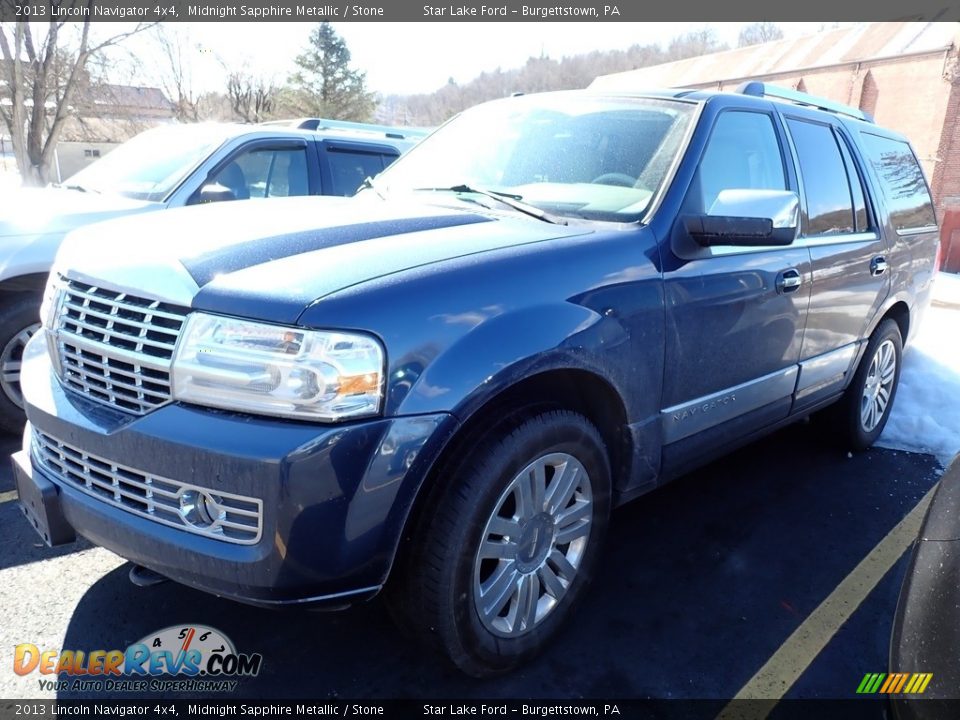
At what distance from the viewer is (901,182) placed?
4.50 metres

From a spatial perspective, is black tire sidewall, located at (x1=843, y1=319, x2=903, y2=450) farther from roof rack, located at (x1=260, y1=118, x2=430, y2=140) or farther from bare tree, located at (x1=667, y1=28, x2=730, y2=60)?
bare tree, located at (x1=667, y1=28, x2=730, y2=60)

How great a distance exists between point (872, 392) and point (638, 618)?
271cm

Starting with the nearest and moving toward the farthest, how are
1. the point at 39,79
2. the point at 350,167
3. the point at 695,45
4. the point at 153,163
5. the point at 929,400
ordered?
the point at 153,163 < the point at 929,400 < the point at 350,167 < the point at 39,79 < the point at 695,45

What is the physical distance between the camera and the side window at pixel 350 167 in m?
5.77

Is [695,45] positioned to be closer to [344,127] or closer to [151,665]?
[344,127]

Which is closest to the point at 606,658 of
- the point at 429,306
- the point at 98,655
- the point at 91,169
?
the point at 429,306

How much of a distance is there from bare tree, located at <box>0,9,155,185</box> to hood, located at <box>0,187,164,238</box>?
20.6m

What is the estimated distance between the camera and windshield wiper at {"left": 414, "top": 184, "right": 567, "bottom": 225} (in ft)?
8.86

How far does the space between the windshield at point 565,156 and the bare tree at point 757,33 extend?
1992 inches

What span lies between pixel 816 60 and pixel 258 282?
35.1 meters

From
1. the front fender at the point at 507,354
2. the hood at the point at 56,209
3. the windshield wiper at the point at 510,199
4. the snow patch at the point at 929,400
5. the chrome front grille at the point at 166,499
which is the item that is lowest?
the snow patch at the point at 929,400

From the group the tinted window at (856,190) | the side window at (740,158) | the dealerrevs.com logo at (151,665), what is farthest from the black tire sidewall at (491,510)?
the tinted window at (856,190)

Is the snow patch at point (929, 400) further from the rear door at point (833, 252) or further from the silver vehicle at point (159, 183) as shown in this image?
the silver vehicle at point (159, 183)

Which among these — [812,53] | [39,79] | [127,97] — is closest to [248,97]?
[127,97]
